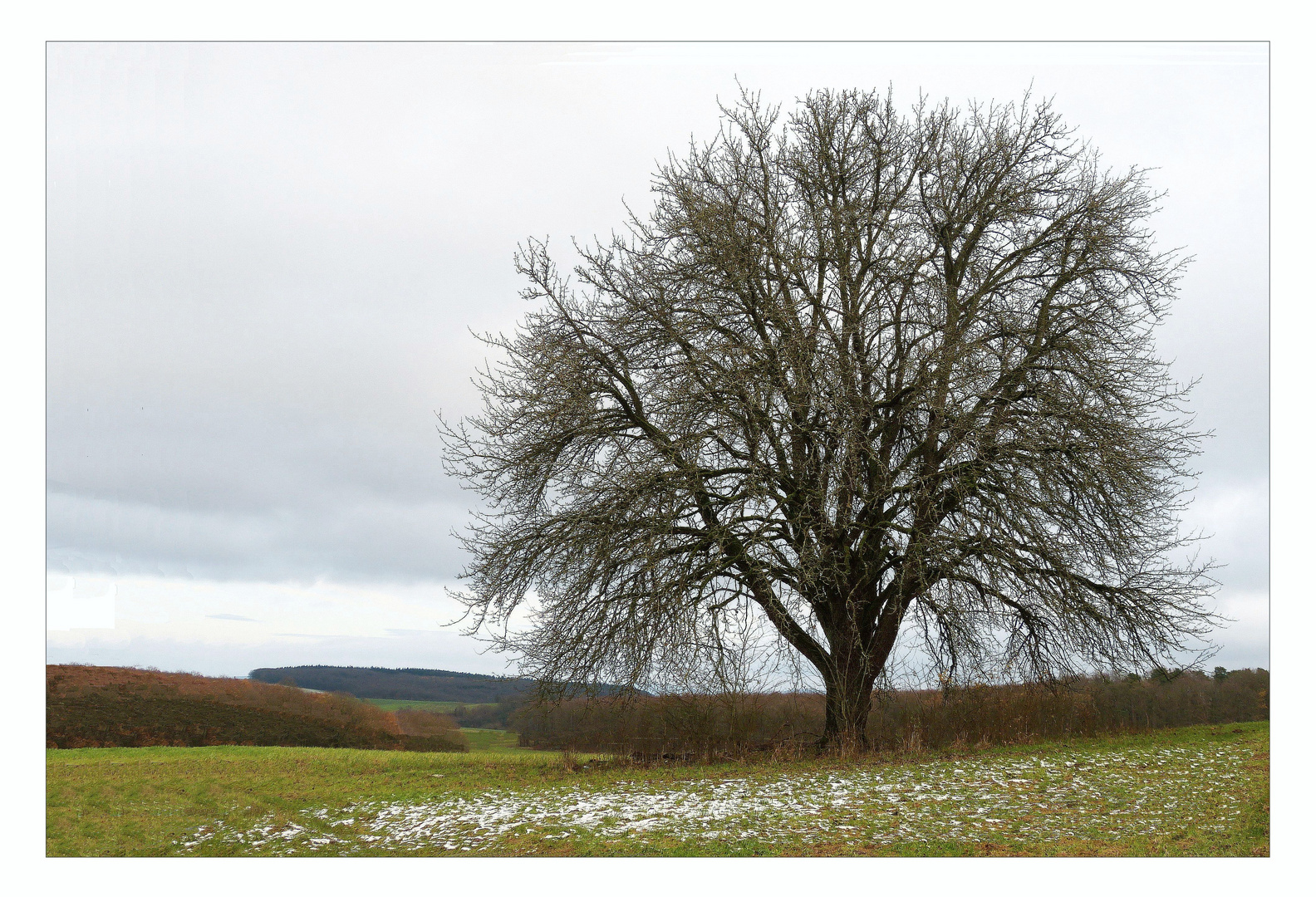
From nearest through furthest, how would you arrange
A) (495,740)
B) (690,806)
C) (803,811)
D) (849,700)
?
(803,811), (690,806), (849,700), (495,740)

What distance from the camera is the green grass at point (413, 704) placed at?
12953 millimetres

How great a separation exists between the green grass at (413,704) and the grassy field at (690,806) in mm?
1276

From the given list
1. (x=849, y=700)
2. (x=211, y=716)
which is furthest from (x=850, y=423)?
(x=211, y=716)

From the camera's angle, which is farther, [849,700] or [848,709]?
[849,700]

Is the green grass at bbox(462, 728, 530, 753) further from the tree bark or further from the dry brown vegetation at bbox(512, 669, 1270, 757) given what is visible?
the tree bark

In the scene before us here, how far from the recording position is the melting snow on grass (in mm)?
7719

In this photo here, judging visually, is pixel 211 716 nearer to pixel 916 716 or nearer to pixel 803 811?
pixel 803 811

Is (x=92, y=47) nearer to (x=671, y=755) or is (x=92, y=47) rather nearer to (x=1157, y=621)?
(x=671, y=755)

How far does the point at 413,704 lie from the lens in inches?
521

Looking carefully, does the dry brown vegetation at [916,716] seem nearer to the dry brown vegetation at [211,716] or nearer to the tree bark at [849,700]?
the tree bark at [849,700]

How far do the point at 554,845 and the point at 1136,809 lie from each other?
19.1 ft

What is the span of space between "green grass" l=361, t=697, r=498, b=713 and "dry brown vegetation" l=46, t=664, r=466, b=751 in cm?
26

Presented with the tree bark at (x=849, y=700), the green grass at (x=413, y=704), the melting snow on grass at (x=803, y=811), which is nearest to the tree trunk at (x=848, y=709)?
the tree bark at (x=849, y=700)

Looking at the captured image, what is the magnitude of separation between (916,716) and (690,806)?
571 cm
